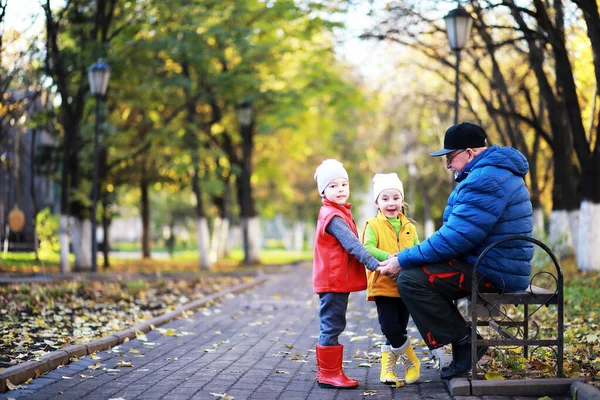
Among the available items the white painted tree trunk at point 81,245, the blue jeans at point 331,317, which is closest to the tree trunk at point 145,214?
the white painted tree trunk at point 81,245

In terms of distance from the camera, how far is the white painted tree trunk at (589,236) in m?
16.6

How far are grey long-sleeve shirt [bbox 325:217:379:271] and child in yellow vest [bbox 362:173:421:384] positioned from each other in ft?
0.79

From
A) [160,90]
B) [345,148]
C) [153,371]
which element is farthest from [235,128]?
[153,371]

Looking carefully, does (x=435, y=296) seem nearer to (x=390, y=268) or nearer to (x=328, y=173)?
(x=390, y=268)

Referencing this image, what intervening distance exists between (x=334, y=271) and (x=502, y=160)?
157cm

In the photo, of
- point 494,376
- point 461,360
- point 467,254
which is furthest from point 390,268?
point 494,376

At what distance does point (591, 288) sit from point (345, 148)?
32525 mm

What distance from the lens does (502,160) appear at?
620 centimetres

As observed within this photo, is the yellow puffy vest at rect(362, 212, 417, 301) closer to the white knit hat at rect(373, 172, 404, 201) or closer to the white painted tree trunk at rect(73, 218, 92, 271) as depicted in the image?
the white knit hat at rect(373, 172, 404, 201)

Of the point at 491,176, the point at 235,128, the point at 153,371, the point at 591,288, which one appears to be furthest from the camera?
the point at 235,128

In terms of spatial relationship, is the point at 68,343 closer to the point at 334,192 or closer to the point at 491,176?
the point at 334,192

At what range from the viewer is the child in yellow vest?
21.6ft

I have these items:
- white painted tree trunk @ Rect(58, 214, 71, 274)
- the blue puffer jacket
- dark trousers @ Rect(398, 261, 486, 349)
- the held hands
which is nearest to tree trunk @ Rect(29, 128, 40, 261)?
white painted tree trunk @ Rect(58, 214, 71, 274)

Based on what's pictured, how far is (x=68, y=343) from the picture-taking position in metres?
8.30
